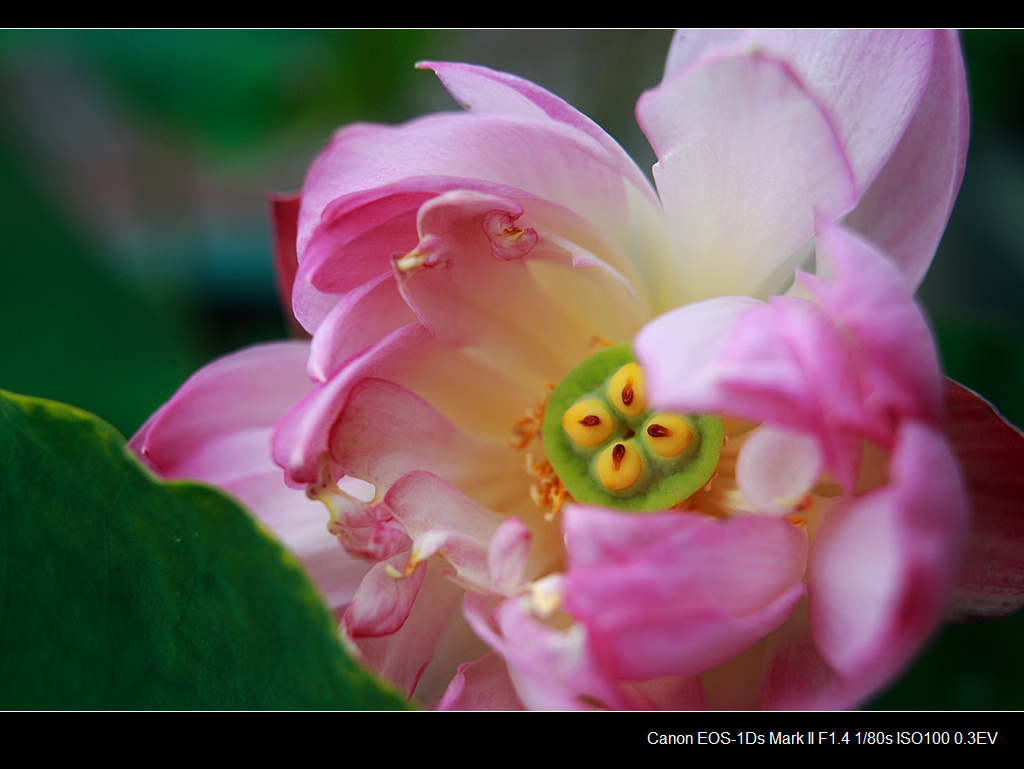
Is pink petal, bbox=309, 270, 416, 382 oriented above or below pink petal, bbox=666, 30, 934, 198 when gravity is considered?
below

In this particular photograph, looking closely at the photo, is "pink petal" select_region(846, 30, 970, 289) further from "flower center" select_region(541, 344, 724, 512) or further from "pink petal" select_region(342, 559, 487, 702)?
"pink petal" select_region(342, 559, 487, 702)

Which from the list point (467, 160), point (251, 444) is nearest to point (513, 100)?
point (467, 160)

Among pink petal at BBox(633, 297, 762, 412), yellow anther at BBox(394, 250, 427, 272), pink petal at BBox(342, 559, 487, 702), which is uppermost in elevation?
yellow anther at BBox(394, 250, 427, 272)

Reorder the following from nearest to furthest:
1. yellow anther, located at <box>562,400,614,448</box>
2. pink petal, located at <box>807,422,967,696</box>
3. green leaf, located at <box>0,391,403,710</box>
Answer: pink petal, located at <box>807,422,967,696</box>
green leaf, located at <box>0,391,403,710</box>
yellow anther, located at <box>562,400,614,448</box>

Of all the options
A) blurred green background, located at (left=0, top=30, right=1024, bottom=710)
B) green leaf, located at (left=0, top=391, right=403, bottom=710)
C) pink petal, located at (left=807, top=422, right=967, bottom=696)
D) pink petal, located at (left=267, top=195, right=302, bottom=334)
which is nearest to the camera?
pink petal, located at (left=807, top=422, right=967, bottom=696)

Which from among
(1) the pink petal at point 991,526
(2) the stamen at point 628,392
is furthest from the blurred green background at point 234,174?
(2) the stamen at point 628,392

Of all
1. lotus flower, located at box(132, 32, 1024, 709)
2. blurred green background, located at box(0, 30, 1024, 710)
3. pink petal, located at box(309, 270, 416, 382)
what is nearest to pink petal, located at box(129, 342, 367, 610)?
lotus flower, located at box(132, 32, 1024, 709)

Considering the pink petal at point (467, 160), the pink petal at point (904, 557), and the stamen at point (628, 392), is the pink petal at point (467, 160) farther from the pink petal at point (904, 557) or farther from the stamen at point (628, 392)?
the pink petal at point (904, 557)
